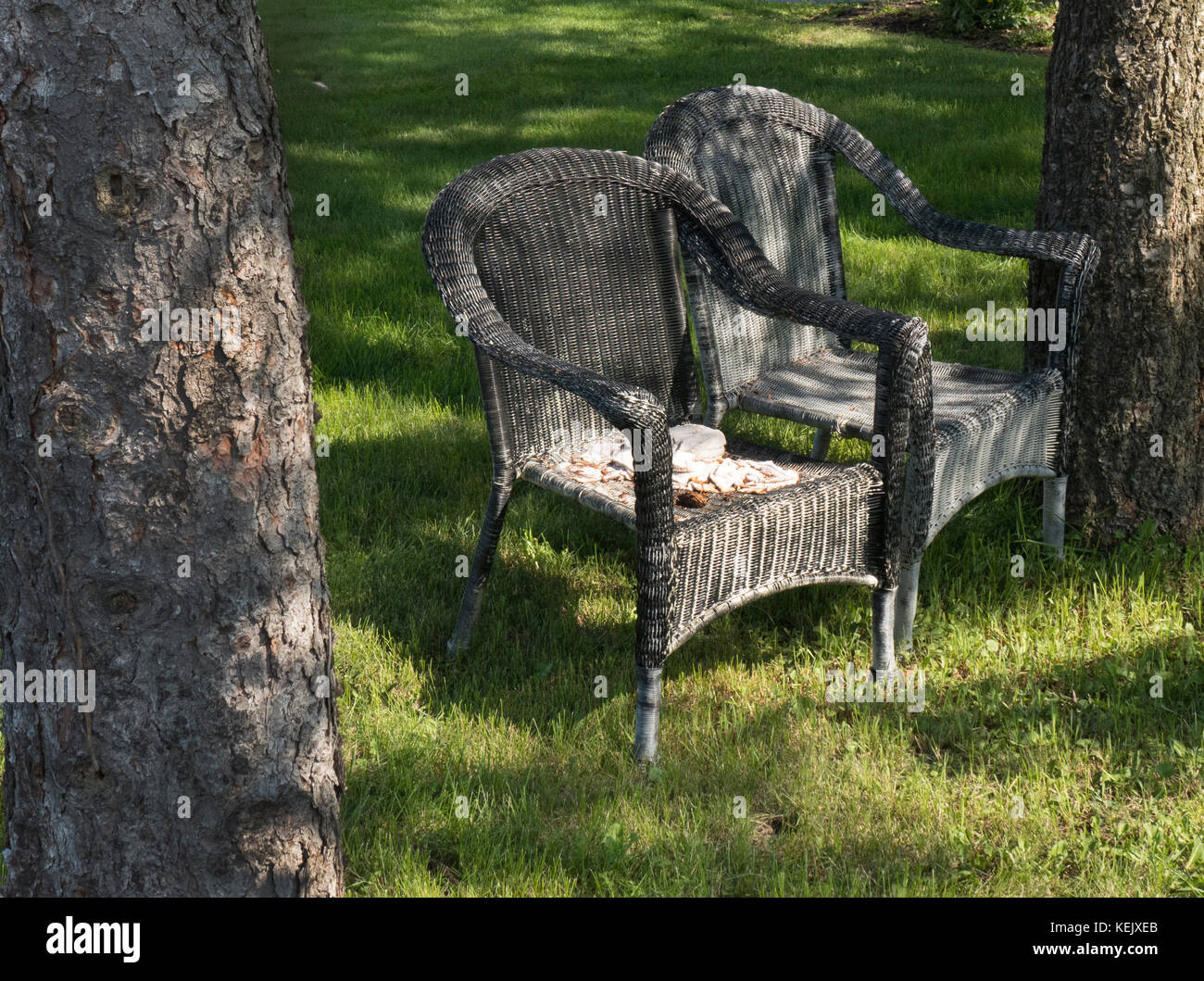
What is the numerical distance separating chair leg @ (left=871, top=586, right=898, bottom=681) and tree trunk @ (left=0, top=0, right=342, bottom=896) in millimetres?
1464

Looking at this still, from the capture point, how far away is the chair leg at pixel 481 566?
3164mm

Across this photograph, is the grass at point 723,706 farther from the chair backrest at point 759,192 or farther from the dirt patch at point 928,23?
the dirt patch at point 928,23

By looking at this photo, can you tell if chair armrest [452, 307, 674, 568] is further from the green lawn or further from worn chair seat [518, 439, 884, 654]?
the green lawn

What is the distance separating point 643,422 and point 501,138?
7376 millimetres

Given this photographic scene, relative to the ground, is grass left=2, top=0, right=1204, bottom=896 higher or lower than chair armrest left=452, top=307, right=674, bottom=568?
lower

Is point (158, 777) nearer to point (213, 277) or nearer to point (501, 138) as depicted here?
point (213, 277)

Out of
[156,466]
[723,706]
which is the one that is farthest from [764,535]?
[156,466]

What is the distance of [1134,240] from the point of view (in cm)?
338

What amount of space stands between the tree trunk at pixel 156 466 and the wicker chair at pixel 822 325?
1.64m

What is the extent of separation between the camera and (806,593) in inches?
137

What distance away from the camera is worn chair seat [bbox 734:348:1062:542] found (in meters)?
3.09
